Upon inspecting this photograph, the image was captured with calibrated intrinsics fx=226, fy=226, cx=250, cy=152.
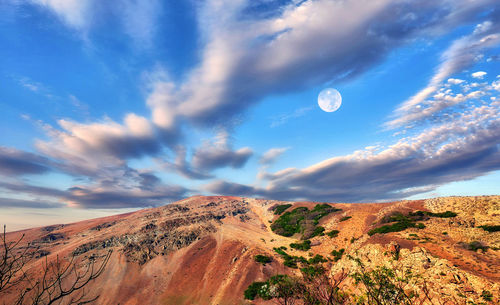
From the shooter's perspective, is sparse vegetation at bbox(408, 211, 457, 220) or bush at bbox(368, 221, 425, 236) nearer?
bush at bbox(368, 221, 425, 236)

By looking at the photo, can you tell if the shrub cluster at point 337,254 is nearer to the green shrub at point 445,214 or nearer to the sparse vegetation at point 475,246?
the green shrub at point 445,214

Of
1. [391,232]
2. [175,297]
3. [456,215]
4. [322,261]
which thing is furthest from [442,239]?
[175,297]

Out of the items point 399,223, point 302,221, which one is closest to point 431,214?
point 399,223

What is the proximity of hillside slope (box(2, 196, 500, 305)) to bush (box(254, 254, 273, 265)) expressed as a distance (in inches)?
42.9

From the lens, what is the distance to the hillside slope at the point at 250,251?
99.3ft

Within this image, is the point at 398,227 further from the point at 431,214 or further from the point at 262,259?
the point at 262,259

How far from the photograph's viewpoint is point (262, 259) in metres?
54.7

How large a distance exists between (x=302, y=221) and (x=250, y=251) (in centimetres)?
3113

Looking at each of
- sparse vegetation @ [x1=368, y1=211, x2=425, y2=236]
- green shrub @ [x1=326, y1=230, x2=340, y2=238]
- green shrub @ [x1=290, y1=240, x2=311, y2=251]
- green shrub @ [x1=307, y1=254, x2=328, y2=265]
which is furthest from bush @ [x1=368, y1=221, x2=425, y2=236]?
green shrub @ [x1=290, y1=240, x2=311, y2=251]

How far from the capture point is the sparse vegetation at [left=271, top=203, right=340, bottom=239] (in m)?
75.6

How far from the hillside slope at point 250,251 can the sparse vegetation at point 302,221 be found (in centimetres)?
288

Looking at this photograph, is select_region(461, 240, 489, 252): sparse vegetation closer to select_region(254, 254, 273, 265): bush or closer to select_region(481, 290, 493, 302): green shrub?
select_region(481, 290, 493, 302): green shrub

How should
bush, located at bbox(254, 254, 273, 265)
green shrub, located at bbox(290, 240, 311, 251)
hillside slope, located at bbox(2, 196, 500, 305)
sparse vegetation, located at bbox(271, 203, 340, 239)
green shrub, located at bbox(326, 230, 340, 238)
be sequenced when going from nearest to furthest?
hillside slope, located at bbox(2, 196, 500, 305)
bush, located at bbox(254, 254, 273, 265)
green shrub, located at bbox(326, 230, 340, 238)
green shrub, located at bbox(290, 240, 311, 251)
sparse vegetation, located at bbox(271, 203, 340, 239)

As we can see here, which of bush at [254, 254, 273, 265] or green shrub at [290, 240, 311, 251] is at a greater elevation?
green shrub at [290, 240, 311, 251]
